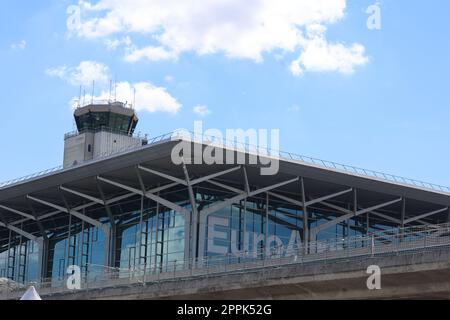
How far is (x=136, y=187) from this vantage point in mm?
63844

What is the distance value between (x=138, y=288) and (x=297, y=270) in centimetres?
1099

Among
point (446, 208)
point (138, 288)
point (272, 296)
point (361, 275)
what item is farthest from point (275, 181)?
point (361, 275)

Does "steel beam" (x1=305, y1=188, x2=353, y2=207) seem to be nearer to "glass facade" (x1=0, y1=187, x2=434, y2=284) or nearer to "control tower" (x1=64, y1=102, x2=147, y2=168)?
"glass facade" (x1=0, y1=187, x2=434, y2=284)

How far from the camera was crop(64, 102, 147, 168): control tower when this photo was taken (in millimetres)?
79938

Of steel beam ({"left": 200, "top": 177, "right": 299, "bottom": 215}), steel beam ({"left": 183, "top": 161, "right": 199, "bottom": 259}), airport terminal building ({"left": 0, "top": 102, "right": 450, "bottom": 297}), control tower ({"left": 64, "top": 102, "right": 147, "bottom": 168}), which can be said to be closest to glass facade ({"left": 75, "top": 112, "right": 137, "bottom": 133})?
control tower ({"left": 64, "top": 102, "right": 147, "bottom": 168})

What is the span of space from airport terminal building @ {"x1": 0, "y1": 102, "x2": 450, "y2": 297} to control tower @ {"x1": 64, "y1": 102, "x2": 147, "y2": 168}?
9.35 metres

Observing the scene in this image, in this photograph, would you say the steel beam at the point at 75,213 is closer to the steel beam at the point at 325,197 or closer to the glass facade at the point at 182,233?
the glass facade at the point at 182,233

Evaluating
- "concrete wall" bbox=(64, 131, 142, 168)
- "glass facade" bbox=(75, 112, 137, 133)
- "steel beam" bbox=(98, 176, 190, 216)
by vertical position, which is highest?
"glass facade" bbox=(75, 112, 137, 133)

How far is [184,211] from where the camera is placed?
198ft

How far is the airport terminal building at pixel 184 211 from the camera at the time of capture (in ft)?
194

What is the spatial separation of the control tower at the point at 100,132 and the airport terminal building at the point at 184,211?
935 cm

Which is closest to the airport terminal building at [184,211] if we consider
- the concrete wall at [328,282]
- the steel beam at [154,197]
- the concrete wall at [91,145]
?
the steel beam at [154,197]

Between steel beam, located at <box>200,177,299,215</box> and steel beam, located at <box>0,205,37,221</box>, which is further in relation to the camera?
steel beam, located at <box>0,205,37,221</box>

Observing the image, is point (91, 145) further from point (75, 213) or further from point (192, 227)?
point (192, 227)
